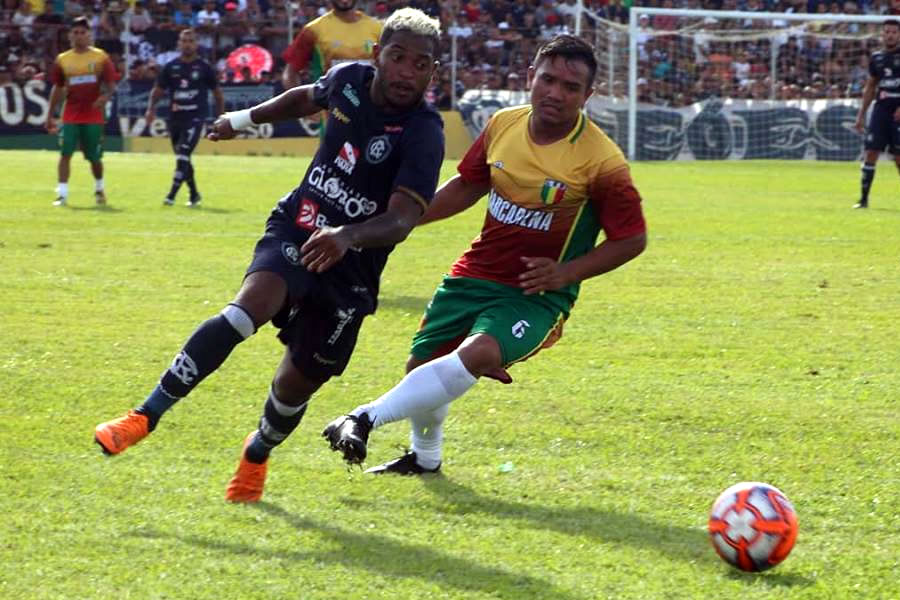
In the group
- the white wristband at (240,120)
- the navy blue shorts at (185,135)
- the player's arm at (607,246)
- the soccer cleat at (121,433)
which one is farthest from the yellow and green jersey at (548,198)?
the navy blue shorts at (185,135)

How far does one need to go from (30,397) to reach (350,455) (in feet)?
10.00

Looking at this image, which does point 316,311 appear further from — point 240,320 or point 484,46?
point 484,46

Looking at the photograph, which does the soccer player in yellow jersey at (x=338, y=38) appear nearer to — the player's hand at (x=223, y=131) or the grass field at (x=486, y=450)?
the grass field at (x=486, y=450)

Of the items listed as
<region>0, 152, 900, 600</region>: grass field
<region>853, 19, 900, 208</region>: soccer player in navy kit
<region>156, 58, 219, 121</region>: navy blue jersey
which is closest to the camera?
<region>0, 152, 900, 600</region>: grass field

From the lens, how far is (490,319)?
583 centimetres

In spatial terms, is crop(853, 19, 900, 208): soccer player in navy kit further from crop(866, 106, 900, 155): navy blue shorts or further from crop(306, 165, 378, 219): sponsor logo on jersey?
crop(306, 165, 378, 219): sponsor logo on jersey

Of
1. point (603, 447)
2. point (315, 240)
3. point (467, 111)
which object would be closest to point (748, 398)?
point (603, 447)

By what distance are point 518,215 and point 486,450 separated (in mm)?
1231

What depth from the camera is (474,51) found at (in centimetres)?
3641

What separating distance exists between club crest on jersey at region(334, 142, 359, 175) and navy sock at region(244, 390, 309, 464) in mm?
948

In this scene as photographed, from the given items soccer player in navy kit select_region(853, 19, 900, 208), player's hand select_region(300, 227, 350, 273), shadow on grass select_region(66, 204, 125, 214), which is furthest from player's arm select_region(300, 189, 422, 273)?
soccer player in navy kit select_region(853, 19, 900, 208)

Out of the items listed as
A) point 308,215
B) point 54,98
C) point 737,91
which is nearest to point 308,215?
point 308,215

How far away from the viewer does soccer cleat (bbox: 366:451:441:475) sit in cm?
624

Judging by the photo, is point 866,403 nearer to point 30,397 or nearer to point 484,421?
point 484,421
